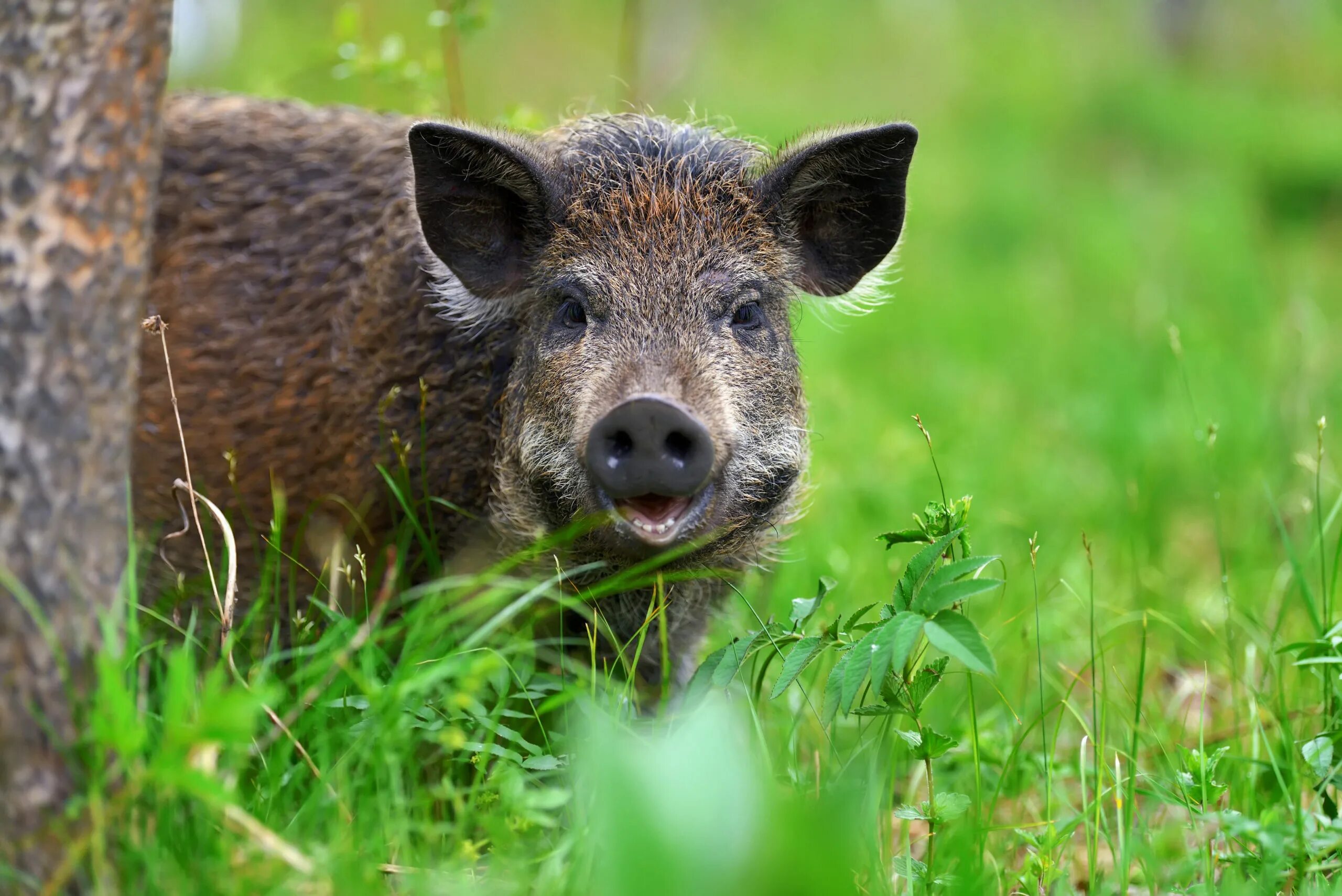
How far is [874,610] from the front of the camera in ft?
15.6

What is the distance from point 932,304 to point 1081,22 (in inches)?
525

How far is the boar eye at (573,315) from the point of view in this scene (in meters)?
3.45

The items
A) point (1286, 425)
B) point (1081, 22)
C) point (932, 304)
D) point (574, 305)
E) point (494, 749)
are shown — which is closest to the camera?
point (494, 749)

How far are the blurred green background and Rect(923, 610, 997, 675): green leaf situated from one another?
4.36 ft

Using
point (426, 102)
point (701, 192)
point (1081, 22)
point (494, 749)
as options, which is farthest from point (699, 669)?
point (1081, 22)

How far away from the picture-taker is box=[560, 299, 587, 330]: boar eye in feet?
11.3

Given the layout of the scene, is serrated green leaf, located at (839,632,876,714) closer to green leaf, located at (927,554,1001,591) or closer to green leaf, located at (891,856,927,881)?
green leaf, located at (927,554,1001,591)

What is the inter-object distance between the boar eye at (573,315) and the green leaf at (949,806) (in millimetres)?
1461

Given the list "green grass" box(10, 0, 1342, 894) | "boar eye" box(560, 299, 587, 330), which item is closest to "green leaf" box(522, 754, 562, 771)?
"green grass" box(10, 0, 1342, 894)

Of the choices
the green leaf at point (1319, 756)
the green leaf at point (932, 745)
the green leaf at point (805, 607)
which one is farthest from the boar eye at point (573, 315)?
the green leaf at point (1319, 756)

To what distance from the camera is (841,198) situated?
380 centimetres

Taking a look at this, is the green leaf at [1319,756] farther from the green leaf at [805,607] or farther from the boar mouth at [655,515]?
the boar mouth at [655,515]

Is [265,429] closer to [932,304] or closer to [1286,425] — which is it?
[1286,425]

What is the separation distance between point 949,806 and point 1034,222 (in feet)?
29.7
